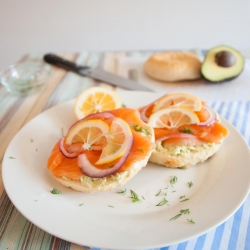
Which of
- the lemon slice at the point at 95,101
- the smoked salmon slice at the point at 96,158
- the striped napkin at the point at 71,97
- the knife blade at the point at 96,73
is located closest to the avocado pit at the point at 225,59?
the striped napkin at the point at 71,97

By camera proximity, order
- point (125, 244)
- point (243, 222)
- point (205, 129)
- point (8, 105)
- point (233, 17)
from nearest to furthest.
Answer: point (125, 244) → point (243, 222) → point (205, 129) → point (8, 105) → point (233, 17)

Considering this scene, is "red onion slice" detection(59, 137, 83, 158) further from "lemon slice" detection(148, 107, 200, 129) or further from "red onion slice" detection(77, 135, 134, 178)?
"lemon slice" detection(148, 107, 200, 129)

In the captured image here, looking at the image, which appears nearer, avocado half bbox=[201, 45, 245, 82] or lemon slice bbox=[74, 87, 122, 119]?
lemon slice bbox=[74, 87, 122, 119]

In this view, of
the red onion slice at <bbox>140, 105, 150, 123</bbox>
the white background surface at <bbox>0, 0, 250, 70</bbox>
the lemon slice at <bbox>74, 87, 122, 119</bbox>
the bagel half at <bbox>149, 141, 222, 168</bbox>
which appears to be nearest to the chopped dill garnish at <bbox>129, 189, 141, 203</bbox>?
the bagel half at <bbox>149, 141, 222, 168</bbox>

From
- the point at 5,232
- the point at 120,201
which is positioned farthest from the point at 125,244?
the point at 5,232

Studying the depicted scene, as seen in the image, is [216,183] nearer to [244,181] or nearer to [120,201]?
[244,181]

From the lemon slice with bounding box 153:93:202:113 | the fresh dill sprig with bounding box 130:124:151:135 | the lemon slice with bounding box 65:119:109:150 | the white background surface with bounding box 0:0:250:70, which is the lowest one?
the white background surface with bounding box 0:0:250:70

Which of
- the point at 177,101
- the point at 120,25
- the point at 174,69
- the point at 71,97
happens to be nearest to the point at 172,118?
the point at 177,101
